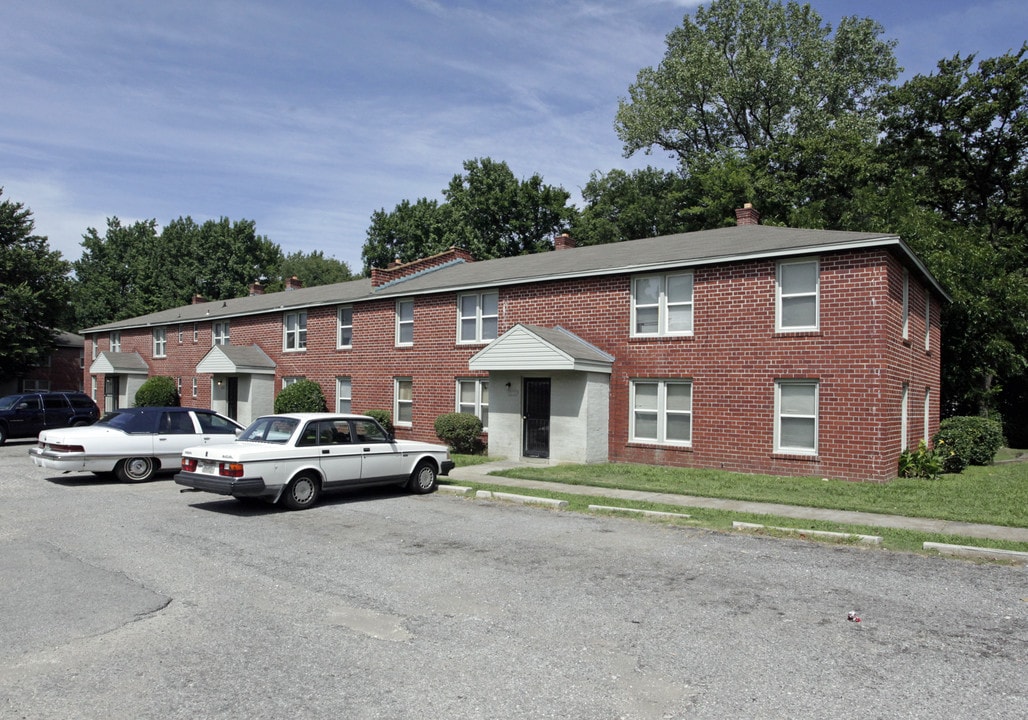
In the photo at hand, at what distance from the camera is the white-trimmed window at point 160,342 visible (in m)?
38.4

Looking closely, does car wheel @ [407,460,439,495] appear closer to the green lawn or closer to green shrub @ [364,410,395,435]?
the green lawn

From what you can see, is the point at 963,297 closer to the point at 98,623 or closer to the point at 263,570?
the point at 263,570

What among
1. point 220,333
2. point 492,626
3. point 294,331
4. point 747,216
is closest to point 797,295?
point 747,216

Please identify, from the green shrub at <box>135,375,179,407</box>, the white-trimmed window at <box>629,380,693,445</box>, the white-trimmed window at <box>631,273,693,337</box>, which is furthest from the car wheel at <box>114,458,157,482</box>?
the green shrub at <box>135,375,179,407</box>

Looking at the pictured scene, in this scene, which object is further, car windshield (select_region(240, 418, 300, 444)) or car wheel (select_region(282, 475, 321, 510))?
car windshield (select_region(240, 418, 300, 444))

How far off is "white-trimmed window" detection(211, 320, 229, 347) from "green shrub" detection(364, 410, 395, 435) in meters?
12.6

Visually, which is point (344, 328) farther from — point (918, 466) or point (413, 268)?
point (918, 466)

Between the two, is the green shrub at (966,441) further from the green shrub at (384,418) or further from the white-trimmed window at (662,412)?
the green shrub at (384,418)

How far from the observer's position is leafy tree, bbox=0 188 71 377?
41281mm

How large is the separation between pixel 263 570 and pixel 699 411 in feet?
40.3

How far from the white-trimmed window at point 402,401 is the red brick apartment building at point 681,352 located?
5 centimetres

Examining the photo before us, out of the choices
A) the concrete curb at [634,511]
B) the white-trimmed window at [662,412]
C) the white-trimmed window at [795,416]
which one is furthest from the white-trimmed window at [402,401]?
the concrete curb at [634,511]

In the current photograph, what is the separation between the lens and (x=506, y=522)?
11250mm

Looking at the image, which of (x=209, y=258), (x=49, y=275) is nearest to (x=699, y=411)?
(x=49, y=275)
